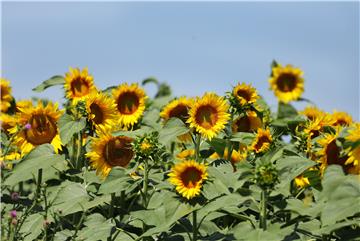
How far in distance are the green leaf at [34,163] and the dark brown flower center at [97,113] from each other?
0.29 m

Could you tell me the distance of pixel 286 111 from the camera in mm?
6363

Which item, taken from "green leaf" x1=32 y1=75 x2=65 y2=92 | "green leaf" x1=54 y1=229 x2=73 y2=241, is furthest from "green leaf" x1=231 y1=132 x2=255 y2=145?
"green leaf" x1=32 y1=75 x2=65 y2=92

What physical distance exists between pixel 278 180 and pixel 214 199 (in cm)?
35

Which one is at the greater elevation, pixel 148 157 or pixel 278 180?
pixel 148 157

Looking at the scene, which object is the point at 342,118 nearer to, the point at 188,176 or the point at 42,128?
the point at 188,176

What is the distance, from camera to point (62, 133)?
4.17m

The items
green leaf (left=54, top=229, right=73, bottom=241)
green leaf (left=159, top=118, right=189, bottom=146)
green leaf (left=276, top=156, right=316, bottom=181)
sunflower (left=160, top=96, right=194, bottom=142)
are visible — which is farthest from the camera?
sunflower (left=160, top=96, right=194, bottom=142)

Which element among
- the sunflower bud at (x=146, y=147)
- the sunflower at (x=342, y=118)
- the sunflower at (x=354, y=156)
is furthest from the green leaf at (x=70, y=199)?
the sunflower at (x=342, y=118)

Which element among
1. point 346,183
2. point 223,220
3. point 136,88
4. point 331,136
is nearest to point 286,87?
point 136,88

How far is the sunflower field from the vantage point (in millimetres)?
3299

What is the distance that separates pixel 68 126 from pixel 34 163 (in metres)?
0.29

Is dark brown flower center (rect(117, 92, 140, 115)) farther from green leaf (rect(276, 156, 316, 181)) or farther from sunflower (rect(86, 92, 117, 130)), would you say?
green leaf (rect(276, 156, 316, 181))

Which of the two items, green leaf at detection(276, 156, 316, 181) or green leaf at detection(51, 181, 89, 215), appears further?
green leaf at detection(51, 181, 89, 215)

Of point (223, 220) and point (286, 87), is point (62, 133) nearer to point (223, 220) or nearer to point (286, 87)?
point (223, 220)
